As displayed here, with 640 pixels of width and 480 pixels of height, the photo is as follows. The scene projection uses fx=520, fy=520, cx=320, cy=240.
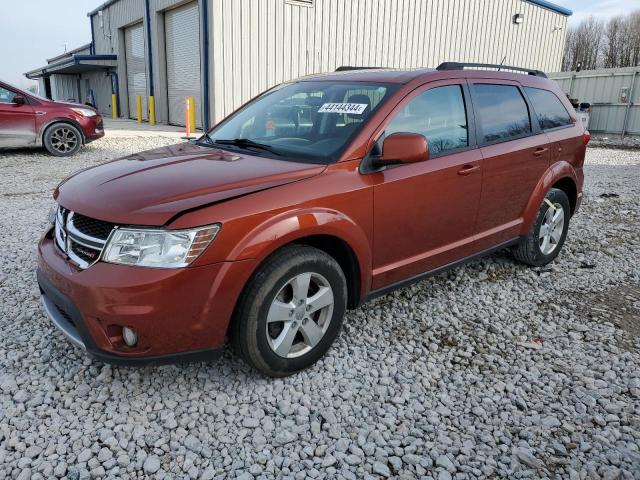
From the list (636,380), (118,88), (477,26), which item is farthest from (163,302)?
(118,88)

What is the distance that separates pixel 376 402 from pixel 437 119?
1.95 metres

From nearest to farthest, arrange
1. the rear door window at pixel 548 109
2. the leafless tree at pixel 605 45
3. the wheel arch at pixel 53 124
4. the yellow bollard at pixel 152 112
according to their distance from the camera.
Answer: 1. the rear door window at pixel 548 109
2. the wheel arch at pixel 53 124
3. the yellow bollard at pixel 152 112
4. the leafless tree at pixel 605 45

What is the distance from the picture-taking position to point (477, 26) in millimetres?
20609

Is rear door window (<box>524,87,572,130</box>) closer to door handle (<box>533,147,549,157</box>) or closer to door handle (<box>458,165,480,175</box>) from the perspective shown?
door handle (<box>533,147,549,157</box>)

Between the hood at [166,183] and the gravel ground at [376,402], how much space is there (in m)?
1.01

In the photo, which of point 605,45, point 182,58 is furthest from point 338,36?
point 605,45

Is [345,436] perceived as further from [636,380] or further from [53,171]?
[53,171]

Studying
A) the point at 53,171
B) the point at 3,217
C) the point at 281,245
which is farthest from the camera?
the point at 53,171

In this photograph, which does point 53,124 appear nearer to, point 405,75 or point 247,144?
point 247,144

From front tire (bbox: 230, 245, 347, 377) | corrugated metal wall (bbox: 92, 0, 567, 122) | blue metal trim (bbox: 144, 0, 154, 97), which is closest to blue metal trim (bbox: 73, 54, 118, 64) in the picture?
corrugated metal wall (bbox: 92, 0, 567, 122)

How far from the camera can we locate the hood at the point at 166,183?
2.52 m

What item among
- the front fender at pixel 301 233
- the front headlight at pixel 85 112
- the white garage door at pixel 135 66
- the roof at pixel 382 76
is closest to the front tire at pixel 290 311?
the front fender at pixel 301 233

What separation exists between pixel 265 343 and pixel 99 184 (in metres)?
1.27

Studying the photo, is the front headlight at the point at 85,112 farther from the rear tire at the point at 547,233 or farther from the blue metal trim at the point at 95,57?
the blue metal trim at the point at 95,57
